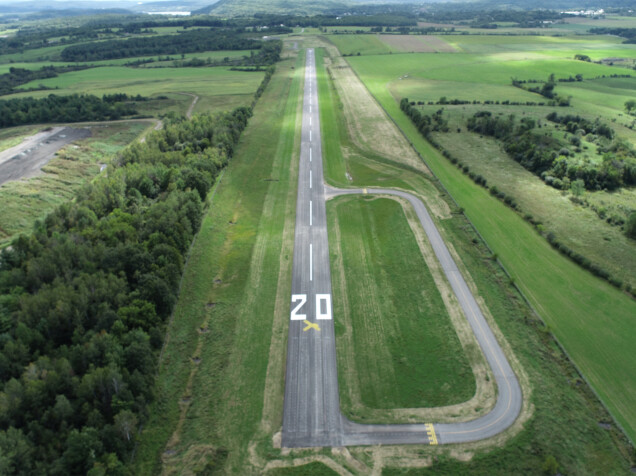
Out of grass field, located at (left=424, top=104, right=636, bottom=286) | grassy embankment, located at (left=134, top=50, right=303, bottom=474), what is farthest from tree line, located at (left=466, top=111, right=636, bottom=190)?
grassy embankment, located at (left=134, top=50, right=303, bottom=474)

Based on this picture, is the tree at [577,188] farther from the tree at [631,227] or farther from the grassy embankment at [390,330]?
the grassy embankment at [390,330]

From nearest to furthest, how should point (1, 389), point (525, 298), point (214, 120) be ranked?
point (1, 389)
point (525, 298)
point (214, 120)

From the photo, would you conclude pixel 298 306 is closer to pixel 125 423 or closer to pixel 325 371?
pixel 325 371

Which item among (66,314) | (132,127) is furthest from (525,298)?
(132,127)

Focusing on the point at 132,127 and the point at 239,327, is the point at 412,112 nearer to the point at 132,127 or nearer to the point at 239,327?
the point at 132,127

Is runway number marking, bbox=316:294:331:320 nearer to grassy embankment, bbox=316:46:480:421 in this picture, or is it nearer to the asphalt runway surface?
grassy embankment, bbox=316:46:480:421

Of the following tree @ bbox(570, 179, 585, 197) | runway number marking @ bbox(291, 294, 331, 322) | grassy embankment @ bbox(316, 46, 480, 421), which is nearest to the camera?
grassy embankment @ bbox(316, 46, 480, 421)
